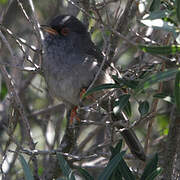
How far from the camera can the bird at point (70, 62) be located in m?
5.10

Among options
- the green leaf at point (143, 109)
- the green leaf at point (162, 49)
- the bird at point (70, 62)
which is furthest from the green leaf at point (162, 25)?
the bird at point (70, 62)

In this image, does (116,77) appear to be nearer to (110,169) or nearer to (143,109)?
(143,109)

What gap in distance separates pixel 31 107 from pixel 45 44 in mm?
2593

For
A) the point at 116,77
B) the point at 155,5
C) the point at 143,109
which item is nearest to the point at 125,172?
the point at 143,109

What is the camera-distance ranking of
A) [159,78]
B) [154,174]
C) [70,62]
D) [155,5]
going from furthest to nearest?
1. [70,62]
2. [155,5]
3. [154,174]
4. [159,78]

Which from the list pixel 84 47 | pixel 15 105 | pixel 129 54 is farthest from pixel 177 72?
pixel 129 54

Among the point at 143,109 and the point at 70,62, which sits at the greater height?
the point at 70,62

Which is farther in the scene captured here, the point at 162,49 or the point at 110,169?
the point at 110,169

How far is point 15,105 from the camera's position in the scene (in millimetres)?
4629

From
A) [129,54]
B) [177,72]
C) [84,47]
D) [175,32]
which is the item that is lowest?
[129,54]

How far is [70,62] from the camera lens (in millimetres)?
5125

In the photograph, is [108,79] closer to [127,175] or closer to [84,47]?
[84,47]

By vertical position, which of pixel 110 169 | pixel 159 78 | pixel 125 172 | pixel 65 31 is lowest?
pixel 125 172

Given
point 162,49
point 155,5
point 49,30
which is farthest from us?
point 49,30
